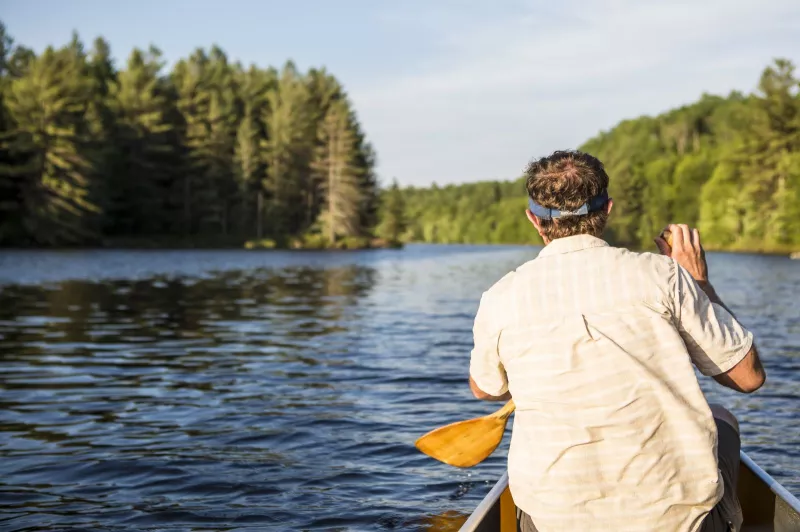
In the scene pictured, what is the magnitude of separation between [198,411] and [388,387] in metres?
2.64

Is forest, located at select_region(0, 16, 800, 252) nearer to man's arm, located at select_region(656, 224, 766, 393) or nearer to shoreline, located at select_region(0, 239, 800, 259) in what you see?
shoreline, located at select_region(0, 239, 800, 259)

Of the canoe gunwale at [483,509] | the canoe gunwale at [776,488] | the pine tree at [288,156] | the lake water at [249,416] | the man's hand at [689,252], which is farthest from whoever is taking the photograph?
the pine tree at [288,156]

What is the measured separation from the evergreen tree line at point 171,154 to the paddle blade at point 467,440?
64959 millimetres

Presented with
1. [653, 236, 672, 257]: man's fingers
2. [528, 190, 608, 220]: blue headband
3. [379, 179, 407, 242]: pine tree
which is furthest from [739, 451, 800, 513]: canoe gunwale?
[379, 179, 407, 242]: pine tree

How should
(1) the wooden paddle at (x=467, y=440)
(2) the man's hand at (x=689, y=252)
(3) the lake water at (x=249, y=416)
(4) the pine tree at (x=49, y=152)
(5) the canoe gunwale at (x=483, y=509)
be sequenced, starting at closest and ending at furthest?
(2) the man's hand at (x=689, y=252) < (5) the canoe gunwale at (x=483, y=509) < (1) the wooden paddle at (x=467, y=440) < (3) the lake water at (x=249, y=416) < (4) the pine tree at (x=49, y=152)

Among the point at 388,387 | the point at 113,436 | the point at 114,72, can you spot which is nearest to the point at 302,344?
the point at 388,387

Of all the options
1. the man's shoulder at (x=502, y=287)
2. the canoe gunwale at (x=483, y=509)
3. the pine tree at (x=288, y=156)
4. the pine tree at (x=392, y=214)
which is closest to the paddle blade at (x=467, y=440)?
the canoe gunwale at (x=483, y=509)

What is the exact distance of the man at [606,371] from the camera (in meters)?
2.73

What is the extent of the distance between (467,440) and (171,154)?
274 ft

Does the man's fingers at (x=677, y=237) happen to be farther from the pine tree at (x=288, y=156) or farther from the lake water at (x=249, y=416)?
the pine tree at (x=288, y=156)

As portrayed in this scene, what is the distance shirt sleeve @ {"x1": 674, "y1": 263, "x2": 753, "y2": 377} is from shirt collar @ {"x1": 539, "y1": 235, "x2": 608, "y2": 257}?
310mm

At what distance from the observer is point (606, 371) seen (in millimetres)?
2732

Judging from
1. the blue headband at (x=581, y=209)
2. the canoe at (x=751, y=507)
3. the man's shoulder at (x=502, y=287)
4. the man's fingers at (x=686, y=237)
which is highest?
the blue headband at (x=581, y=209)

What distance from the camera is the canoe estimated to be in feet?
12.2
